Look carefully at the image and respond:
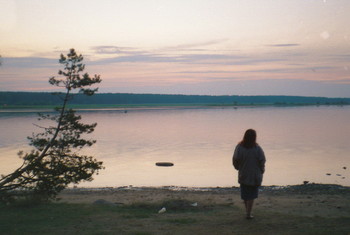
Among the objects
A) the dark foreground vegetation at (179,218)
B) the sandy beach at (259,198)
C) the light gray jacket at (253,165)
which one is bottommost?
the sandy beach at (259,198)

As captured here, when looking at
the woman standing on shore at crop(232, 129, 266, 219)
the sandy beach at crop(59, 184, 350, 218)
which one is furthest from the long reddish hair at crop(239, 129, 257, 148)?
the sandy beach at crop(59, 184, 350, 218)

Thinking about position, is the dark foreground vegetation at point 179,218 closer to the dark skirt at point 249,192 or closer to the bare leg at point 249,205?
the bare leg at point 249,205

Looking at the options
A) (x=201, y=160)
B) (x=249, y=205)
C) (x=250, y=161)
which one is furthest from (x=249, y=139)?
(x=201, y=160)

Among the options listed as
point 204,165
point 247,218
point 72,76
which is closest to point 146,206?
point 247,218

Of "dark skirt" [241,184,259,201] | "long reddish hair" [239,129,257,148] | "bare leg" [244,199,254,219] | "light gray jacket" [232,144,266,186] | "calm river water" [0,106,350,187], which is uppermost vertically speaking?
"long reddish hair" [239,129,257,148]

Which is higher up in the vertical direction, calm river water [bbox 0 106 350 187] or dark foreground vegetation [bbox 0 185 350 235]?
dark foreground vegetation [bbox 0 185 350 235]

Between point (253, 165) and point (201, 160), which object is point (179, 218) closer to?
point (253, 165)

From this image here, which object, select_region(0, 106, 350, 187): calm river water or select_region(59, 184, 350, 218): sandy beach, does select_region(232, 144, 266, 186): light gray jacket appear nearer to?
select_region(59, 184, 350, 218): sandy beach

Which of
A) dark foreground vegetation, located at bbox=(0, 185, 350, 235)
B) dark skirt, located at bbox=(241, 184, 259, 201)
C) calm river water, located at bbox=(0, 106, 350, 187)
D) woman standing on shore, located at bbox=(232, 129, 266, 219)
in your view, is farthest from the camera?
calm river water, located at bbox=(0, 106, 350, 187)

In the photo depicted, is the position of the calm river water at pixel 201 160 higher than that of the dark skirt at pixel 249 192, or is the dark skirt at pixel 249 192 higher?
the dark skirt at pixel 249 192

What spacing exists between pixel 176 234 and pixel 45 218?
176 inches

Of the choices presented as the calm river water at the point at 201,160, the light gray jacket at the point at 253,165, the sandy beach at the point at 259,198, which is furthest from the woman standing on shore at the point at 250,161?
the calm river water at the point at 201,160

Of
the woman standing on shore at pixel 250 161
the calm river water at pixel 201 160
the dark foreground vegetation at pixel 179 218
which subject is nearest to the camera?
the dark foreground vegetation at pixel 179 218

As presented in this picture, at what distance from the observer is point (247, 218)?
9695mm
